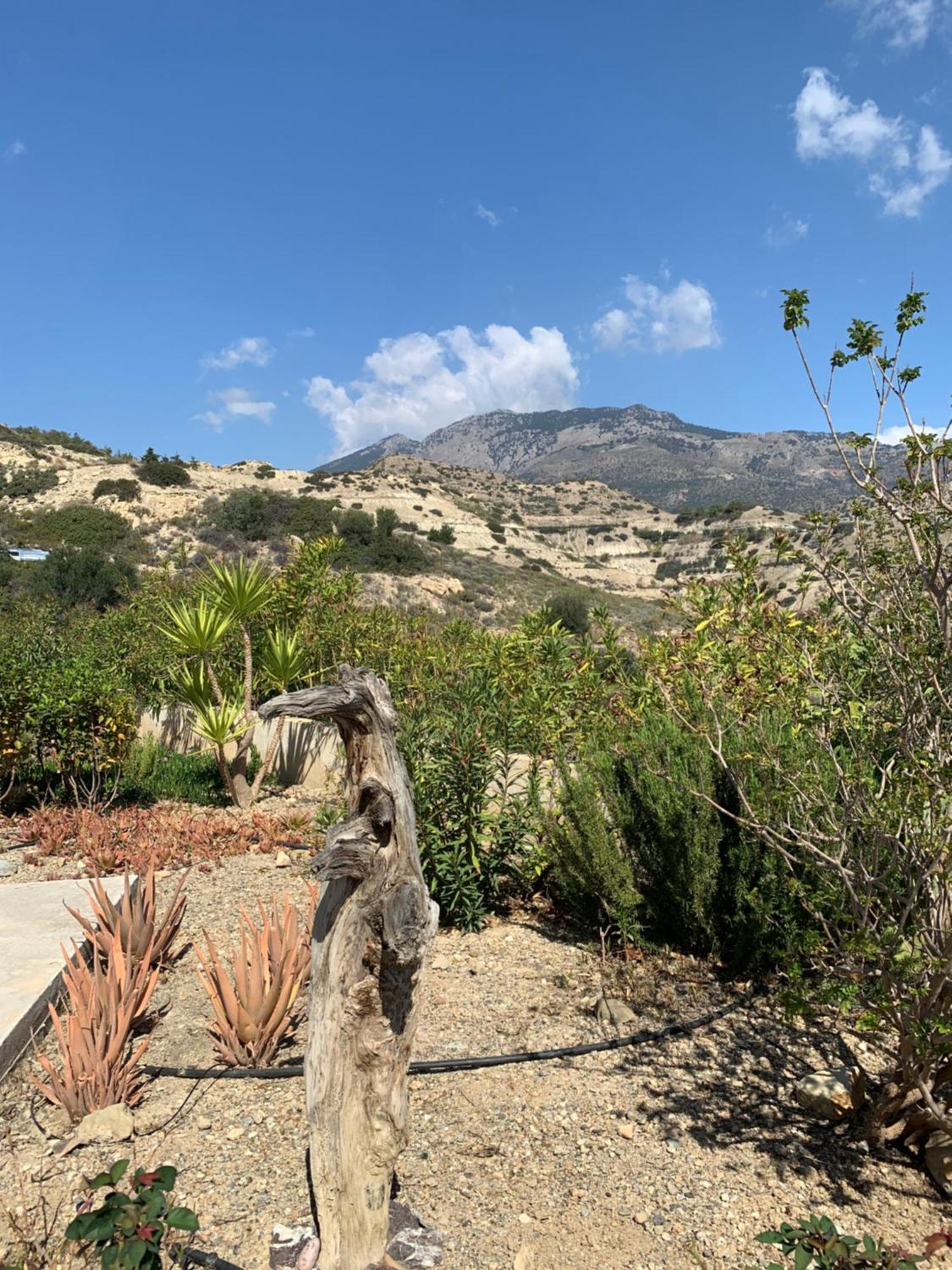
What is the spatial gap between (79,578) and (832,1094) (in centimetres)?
1993

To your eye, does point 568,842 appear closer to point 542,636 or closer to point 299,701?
point 542,636

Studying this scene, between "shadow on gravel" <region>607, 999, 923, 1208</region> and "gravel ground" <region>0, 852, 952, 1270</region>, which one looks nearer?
"gravel ground" <region>0, 852, 952, 1270</region>

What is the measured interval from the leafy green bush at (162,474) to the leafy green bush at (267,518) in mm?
5668

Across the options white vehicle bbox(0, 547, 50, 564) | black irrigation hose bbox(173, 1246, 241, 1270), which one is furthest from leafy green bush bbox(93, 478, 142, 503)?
black irrigation hose bbox(173, 1246, 241, 1270)

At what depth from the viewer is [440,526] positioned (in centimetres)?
4394

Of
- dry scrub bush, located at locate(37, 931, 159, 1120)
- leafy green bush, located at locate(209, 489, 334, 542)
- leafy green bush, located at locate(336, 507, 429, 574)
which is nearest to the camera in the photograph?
dry scrub bush, located at locate(37, 931, 159, 1120)

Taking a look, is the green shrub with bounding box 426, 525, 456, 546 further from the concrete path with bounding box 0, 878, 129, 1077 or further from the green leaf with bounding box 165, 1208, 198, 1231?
the green leaf with bounding box 165, 1208, 198, 1231

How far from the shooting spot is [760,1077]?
10.1ft

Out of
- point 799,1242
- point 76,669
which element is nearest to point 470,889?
point 799,1242

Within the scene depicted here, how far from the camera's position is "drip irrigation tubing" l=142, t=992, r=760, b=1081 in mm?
3064

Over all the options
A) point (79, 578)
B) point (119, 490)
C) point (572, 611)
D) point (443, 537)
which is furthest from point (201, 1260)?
point (443, 537)

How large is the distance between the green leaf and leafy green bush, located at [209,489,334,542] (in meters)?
27.2

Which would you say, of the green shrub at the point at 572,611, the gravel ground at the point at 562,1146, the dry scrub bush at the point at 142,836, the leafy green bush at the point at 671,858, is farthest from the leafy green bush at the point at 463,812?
the green shrub at the point at 572,611

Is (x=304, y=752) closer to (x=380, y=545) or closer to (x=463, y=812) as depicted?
(x=463, y=812)
